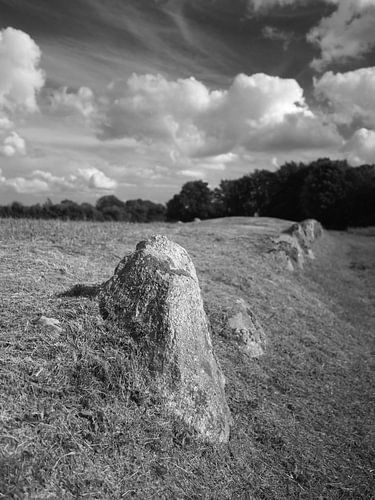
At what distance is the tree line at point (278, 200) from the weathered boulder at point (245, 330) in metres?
21.2

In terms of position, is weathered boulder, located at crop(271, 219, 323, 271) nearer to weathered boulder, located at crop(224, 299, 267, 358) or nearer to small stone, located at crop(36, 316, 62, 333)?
weathered boulder, located at crop(224, 299, 267, 358)

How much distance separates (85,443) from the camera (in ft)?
11.6

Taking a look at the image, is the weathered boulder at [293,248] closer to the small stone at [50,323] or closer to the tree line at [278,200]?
the small stone at [50,323]

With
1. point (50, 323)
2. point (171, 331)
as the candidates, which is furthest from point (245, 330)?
point (50, 323)

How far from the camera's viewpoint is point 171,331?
14.6 ft

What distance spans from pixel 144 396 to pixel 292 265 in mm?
12227

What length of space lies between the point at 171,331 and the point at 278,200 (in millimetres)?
67397

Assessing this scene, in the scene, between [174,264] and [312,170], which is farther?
[312,170]

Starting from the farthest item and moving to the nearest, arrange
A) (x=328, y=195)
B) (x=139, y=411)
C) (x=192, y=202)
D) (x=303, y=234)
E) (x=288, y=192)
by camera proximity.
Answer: (x=192, y=202) → (x=288, y=192) → (x=328, y=195) → (x=303, y=234) → (x=139, y=411)

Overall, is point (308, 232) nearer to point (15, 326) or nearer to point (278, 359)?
point (278, 359)

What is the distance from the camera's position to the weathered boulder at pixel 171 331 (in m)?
4.28

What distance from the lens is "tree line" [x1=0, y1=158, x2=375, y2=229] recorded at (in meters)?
54.4

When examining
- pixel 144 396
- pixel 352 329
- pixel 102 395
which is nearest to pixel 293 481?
pixel 144 396

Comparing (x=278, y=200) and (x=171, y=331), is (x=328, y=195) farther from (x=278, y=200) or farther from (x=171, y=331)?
(x=171, y=331)
